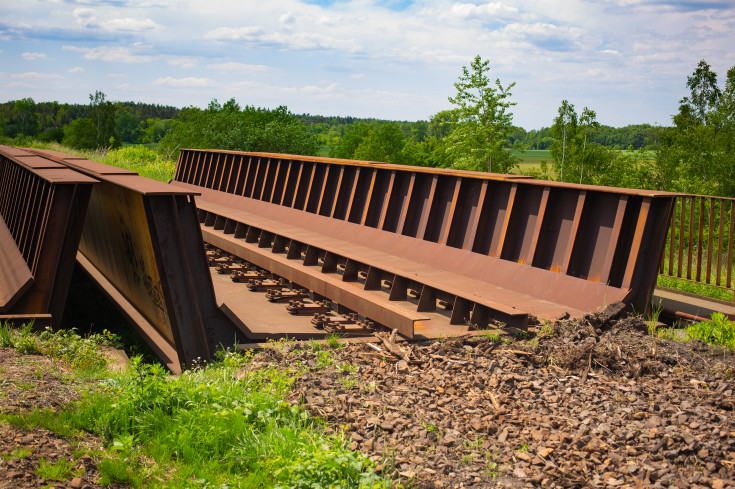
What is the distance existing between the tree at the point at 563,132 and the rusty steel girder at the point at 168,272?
28.9 m

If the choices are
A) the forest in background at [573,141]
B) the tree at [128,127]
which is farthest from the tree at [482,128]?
the tree at [128,127]

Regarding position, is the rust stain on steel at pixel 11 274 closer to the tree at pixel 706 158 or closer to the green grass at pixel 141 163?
the green grass at pixel 141 163

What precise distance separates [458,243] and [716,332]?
387 centimetres

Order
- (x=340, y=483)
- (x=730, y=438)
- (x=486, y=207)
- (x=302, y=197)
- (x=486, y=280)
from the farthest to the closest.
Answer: (x=302, y=197)
(x=486, y=207)
(x=486, y=280)
(x=730, y=438)
(x=340, y=483)

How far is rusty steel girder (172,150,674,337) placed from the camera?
7180 millimetres

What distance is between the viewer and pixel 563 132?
111 feet

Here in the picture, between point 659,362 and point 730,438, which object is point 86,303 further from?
point 730,438

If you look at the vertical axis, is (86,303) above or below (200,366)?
below

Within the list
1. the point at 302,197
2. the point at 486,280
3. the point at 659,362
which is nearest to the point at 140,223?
the point at 486,280

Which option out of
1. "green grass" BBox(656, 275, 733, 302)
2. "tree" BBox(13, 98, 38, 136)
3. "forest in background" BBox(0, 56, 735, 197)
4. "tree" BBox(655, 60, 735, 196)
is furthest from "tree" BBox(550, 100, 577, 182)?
"tree" BBox(13, 98, 38, 136)

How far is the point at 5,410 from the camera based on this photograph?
420cm

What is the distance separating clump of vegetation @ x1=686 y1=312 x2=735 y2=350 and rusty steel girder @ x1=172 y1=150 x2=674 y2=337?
2.42 ft

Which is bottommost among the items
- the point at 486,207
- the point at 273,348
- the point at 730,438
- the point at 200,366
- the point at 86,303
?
the point at 86,303

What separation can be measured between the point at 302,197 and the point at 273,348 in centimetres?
794
